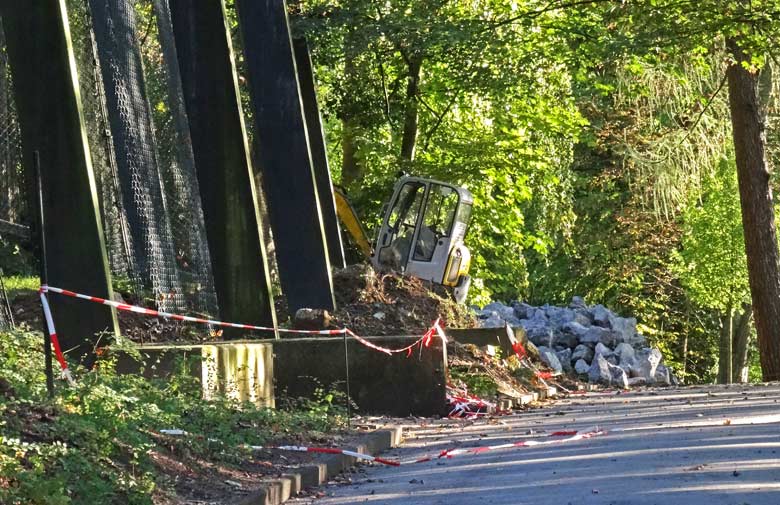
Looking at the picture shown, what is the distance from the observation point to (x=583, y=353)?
30891 mm

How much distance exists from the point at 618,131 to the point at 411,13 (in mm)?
16872

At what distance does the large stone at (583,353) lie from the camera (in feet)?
101

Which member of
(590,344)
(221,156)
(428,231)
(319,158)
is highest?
(319,158)

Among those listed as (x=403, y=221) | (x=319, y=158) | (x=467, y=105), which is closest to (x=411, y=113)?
(x=467, y=105)

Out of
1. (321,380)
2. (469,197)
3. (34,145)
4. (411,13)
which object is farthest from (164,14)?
(469,197)

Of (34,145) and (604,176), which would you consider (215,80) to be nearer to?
(34,145)

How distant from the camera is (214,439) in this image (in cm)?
1123

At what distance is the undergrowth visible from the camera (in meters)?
8.15

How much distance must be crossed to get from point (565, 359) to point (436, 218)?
21.4 ft

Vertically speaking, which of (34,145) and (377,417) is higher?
(34,145)

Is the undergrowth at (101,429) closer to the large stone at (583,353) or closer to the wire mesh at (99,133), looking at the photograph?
the wire mesh at (99,133)

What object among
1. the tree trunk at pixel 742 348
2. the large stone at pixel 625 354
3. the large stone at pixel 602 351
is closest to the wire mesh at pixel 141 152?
the large stone at pixel 602 351

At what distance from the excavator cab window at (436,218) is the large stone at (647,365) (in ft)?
20.8

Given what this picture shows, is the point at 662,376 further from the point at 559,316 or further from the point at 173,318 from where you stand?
the point at 173,318
